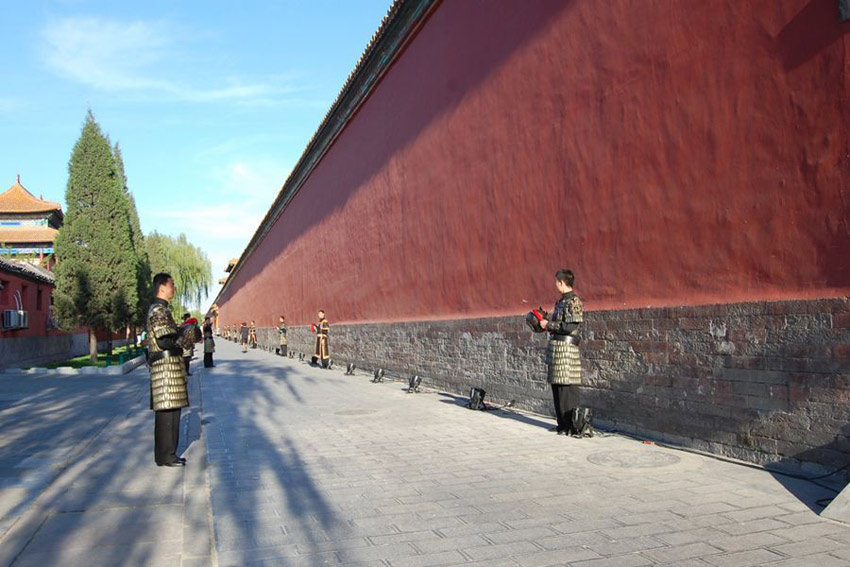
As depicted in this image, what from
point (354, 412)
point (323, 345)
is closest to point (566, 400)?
point (354, 412)

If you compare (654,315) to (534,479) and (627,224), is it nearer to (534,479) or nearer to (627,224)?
(627,224)

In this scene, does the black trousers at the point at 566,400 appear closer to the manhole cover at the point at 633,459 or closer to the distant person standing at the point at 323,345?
the manhole cover at the point at 633,459

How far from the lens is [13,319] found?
21375mm

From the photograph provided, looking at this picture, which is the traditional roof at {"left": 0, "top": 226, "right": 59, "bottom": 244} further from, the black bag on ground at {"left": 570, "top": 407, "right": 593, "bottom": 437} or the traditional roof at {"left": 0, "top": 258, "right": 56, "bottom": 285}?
the black bag on ground at {"left": 570, "top": 407, "right": 593, "bottom": 437}

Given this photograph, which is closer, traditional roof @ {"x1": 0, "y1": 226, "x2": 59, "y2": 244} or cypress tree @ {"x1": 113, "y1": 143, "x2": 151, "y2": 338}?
cypress tree @ {"x1": 113, "y1": 143, "x2": 151, "y2": 338}

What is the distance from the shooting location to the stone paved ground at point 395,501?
3516 mm

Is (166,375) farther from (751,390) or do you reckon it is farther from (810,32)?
(810,32)

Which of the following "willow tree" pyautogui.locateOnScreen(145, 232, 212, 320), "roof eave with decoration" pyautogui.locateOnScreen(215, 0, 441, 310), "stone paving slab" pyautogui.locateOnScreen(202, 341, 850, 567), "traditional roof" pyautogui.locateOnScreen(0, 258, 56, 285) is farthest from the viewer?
"willow tree" pyautogui.locateOnScreen(145, 232, 212, 320)

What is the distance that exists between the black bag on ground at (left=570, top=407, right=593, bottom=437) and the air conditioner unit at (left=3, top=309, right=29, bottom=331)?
2025 centimetres

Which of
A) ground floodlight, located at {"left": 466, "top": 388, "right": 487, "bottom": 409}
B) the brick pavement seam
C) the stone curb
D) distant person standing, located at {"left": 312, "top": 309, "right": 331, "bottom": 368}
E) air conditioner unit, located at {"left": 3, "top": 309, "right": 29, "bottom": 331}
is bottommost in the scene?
the brick pavement seam

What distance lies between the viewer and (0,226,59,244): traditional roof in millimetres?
39594

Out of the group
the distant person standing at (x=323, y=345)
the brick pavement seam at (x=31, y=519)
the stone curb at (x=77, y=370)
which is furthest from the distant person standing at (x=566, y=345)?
the stone curb at (x=77, y=370)

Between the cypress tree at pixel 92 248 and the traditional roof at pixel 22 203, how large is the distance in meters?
22.8

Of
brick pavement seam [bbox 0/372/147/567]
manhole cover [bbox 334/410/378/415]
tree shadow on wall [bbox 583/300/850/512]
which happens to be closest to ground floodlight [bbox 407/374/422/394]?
manhole cover [bbox 334/410/378/415]
